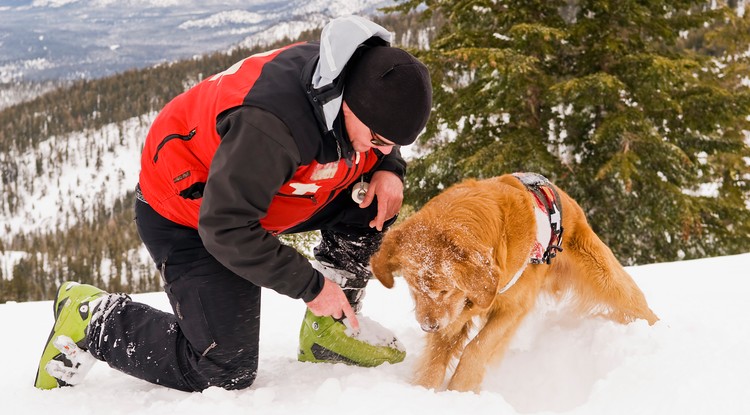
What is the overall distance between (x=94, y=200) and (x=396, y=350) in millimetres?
155514

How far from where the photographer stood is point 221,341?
2664mm

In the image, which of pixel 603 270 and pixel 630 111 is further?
pixel 630 111

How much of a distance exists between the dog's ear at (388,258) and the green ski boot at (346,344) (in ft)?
1.71

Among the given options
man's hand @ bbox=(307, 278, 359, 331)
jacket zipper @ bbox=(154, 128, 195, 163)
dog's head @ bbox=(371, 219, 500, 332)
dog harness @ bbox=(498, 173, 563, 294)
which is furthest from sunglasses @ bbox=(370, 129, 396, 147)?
dog harness @ bbox=(498, 173, 563, 294)

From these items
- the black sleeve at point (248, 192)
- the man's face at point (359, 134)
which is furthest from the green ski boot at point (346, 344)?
the man's face at point (359, 134)

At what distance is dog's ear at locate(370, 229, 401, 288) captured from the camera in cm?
266

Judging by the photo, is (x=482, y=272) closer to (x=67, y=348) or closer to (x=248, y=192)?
(x=248, y=192)

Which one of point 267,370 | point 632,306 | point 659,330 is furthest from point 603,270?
point 267,370

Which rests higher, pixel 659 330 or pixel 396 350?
pixel 659 330

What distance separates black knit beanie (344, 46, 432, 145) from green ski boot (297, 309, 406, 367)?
52.4 inches

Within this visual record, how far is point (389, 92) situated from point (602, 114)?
9768 millimetres

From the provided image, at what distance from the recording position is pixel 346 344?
3.04 meters

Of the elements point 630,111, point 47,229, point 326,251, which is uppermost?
point 326,251

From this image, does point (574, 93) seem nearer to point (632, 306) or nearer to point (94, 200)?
point (632, 306)
